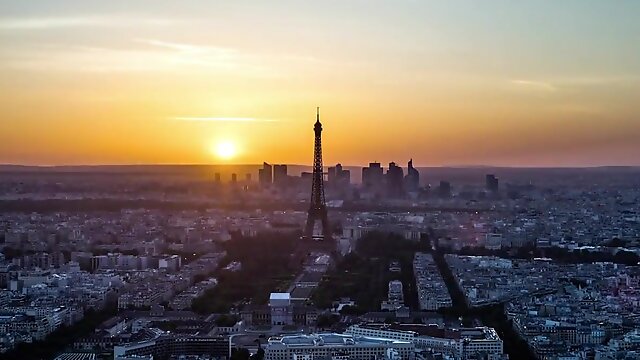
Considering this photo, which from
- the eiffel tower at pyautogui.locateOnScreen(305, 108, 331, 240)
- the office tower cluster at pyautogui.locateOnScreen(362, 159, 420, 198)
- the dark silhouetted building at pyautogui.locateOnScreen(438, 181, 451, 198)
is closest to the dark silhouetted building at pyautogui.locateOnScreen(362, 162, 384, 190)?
the office tower cluster at pyautogui.locateOnScreen(362, 159, 420, 198)

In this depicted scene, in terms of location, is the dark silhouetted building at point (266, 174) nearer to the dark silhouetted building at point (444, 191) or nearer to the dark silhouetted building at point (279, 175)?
the dark silhouetted building at point (279, 175)

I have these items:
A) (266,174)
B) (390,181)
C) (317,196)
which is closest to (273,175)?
(266,174)

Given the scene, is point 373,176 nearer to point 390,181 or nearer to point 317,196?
point 390,181

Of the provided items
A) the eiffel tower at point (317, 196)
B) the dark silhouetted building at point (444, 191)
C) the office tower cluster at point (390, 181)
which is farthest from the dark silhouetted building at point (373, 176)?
the eiffel tower at point (317, 196)

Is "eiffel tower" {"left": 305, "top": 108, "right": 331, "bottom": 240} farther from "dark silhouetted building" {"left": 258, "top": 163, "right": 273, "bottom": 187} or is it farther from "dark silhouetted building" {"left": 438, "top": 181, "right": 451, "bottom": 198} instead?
"dark silhouetted building" {"left": 258, "top": 163, "right": 273, "bottom": 187}

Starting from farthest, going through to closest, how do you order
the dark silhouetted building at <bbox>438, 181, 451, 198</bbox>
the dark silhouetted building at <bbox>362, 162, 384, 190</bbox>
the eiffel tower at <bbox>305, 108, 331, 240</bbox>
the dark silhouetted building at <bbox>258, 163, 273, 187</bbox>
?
1. the dark silhouetted building at <bbox>258, 163, 273, 187</bbox>
2. the dark silhouetted building at <bbox>362, 162, 384, 190</bbox>
3. the dark silhouetted building at <bbox>438, 181, 451, 198</bbox>
4. the eiffel tower at <bbox>305, 108, 331, 240</bbox>

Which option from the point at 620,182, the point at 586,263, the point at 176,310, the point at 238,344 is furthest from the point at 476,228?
the point at 620,182
